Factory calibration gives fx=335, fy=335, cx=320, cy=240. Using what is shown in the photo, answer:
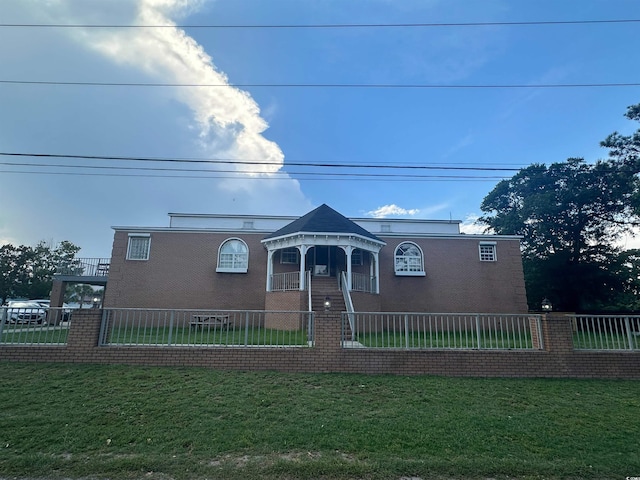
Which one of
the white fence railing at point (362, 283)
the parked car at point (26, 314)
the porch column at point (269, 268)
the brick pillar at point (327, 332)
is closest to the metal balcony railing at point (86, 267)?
the porch column at point (269, 268)

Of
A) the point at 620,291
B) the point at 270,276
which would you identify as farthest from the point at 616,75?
the point at 620,291

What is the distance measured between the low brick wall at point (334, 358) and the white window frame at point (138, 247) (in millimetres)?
9607

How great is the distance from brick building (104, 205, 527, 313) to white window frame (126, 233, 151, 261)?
0.04m

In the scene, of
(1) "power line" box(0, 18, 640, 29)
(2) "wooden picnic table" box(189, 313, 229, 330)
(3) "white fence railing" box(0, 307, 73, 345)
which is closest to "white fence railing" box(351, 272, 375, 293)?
(2) "wooden picnic table" box(189, 313, 229, 330)

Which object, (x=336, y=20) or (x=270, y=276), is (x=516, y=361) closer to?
(x=336, y=20)

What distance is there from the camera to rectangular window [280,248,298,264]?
663 inches

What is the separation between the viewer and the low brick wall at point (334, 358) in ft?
23.6

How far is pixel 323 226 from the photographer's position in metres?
15.1

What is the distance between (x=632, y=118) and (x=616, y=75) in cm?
1794

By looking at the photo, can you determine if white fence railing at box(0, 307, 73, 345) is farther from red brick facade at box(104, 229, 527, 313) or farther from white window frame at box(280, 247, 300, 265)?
white window frame at box(280, 247, 300, 265)

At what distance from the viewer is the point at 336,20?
895 centimetres

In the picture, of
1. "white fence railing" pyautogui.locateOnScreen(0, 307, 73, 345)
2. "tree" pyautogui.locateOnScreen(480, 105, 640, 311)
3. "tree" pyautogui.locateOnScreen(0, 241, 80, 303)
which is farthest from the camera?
"tree" pyautogui.locateOnScreen(0, 241, 80, 303)

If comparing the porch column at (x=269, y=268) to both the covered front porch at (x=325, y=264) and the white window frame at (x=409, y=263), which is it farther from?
the white window frame at (x=409, y=263)

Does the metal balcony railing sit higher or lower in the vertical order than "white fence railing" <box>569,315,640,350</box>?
higher
